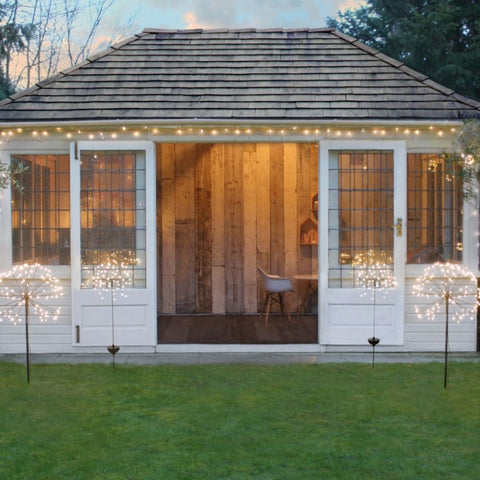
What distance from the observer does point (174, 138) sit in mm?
6691

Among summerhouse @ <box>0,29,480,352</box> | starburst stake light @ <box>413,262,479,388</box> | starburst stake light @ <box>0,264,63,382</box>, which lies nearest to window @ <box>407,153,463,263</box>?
summerhouse @ <box>0,29,480,352</box>

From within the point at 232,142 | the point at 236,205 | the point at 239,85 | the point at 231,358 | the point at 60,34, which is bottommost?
the point at 231,358

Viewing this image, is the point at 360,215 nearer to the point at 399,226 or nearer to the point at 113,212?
the point at 399,226

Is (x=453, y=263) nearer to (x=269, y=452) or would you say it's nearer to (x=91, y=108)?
(x=269, y=452)

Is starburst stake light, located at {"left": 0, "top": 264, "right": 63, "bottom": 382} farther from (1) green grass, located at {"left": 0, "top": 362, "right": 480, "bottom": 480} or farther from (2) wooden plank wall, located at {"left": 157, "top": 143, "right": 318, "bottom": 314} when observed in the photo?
(2) wooden plank wall, located at {"left": 157, "top": 143, "right": 318, "bottom": 314}

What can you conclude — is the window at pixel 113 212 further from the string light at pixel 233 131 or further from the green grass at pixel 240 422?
the green grass at pixel 240 422

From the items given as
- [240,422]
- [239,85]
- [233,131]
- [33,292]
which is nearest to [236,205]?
[239,85]

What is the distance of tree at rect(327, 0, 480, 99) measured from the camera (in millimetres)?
11914

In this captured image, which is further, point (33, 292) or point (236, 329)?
point (236, 329)

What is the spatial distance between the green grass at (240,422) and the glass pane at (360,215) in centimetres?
108

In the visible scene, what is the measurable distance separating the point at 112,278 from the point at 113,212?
0.70 meters

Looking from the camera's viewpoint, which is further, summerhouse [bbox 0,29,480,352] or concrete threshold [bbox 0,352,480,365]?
summerhouse [bbox 0,29,480,352]

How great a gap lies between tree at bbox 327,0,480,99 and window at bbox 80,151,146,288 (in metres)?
7.60

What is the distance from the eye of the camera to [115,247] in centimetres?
667
